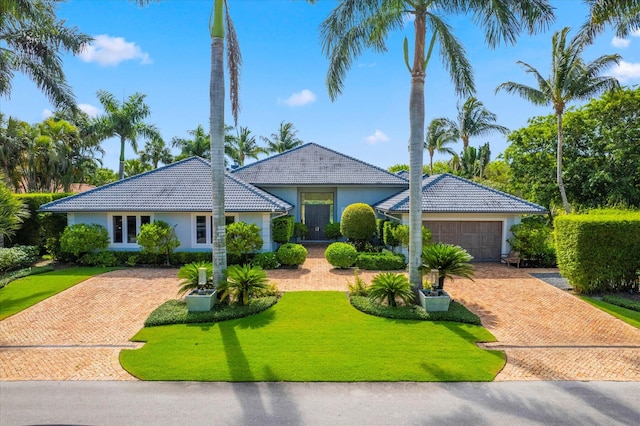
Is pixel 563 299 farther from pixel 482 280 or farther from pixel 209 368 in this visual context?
pixel 209 368

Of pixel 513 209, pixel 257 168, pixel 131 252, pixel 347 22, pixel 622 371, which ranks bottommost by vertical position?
pixel 622 371

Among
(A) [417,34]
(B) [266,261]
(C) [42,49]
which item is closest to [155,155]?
(C) [42,49]

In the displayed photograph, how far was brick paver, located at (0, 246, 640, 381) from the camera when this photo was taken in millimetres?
7352

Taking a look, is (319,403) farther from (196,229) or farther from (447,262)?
(196,229)

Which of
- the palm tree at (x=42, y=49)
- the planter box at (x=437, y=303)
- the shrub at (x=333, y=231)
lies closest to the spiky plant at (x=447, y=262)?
the planter box at (x=437, y=303)

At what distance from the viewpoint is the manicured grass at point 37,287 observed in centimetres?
1140

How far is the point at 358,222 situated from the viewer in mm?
18812

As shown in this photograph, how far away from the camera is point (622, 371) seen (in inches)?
287

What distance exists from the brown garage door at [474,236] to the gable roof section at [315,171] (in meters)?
5.69

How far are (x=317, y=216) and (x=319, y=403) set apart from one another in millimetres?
18866

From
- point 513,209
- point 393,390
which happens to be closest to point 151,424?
point 393,390

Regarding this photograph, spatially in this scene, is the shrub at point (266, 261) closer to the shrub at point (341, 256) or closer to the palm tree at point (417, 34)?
the shrub at point (341, 256)

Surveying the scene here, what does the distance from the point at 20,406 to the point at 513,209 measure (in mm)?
19266

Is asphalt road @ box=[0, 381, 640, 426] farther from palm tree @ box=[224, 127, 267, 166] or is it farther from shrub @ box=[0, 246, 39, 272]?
palm tree @ box=[224, 127, 267, 166]
